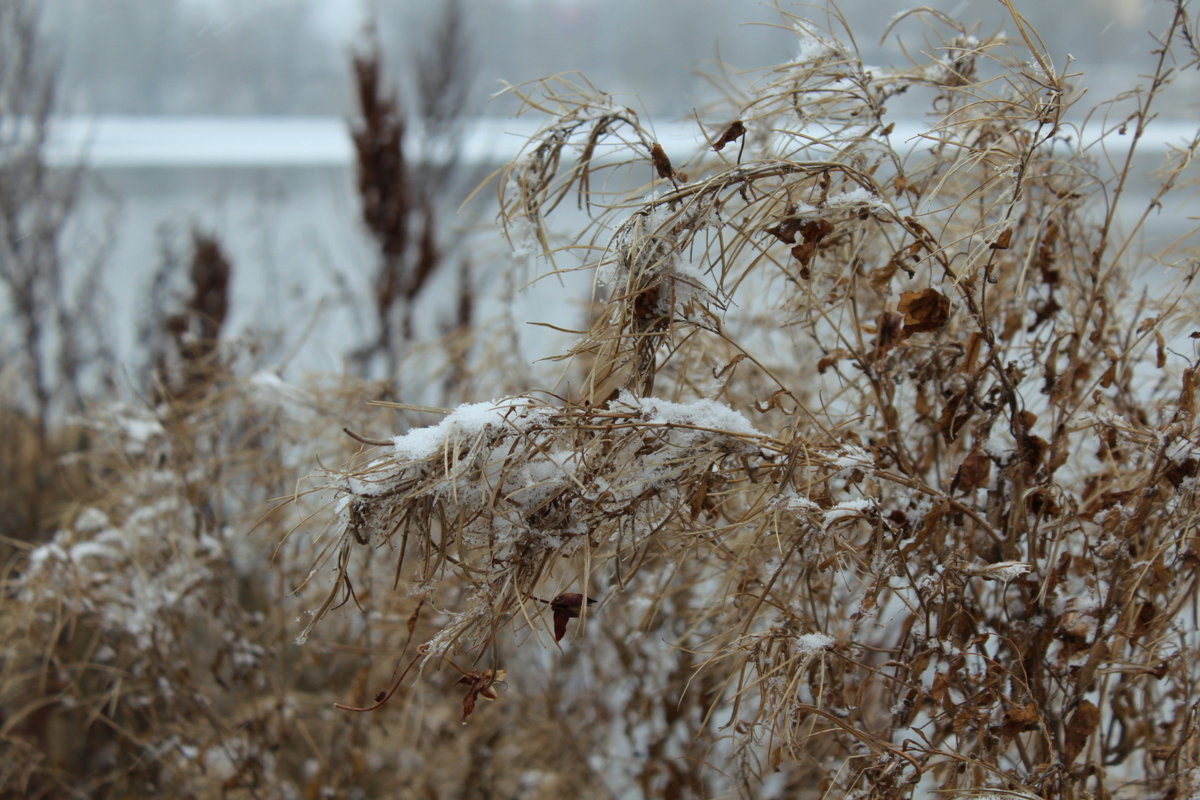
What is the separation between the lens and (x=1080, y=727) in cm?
143

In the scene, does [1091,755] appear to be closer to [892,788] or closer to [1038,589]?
[1038,589]

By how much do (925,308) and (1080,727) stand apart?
0.72 metres

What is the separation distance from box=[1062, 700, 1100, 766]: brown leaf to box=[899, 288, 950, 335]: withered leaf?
0.65m

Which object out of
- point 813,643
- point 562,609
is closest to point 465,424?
point 562,609

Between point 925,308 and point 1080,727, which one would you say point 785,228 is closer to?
point 925,308

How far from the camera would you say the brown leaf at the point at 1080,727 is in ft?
4.63

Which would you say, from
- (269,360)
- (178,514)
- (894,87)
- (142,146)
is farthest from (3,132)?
(142,146)

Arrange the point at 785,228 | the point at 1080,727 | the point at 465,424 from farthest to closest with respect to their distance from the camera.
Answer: the point at 1080,727 < the point at 785,228 < the point at 465,424

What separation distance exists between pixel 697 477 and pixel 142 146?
15.2 meters

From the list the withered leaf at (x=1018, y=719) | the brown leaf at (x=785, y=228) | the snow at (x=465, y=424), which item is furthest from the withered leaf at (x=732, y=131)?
the withered leaf at (x=1018, y=719)

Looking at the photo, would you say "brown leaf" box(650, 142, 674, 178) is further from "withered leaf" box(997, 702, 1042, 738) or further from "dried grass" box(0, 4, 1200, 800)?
"withered leaf" box(997, 702, 1042, 738)

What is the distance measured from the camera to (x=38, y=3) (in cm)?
584

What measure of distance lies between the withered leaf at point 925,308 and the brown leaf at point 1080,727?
653 millimetres

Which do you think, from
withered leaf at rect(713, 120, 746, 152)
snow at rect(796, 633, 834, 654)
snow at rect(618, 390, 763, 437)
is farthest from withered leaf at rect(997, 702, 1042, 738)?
withered leaf at rect(713, 120, 746, 152)
